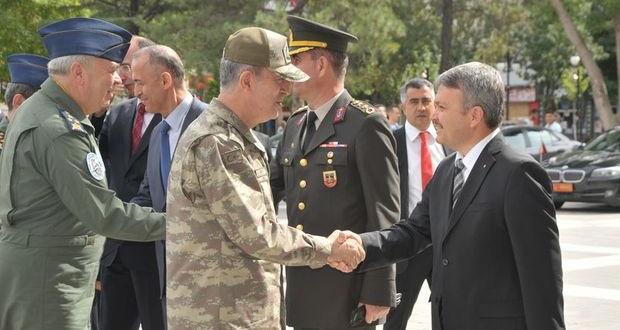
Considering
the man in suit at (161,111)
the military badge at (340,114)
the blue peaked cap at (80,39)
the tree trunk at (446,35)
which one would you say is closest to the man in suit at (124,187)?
the man in suit at (161,111)

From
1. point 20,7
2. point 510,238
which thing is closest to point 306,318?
point 510,238

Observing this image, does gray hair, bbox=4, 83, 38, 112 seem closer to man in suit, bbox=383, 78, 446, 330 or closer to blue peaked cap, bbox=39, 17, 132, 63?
blue peaked cap, bbox=39, 17, 132, 63

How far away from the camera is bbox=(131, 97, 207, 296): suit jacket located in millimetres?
4941

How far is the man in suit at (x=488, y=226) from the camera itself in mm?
3490

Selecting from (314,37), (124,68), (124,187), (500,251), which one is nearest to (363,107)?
(314,37)

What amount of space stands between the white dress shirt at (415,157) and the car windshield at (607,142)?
1161cm

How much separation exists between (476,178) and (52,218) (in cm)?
181

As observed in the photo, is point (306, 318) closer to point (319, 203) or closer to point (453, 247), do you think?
point (319, 203)

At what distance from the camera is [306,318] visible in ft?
14.7

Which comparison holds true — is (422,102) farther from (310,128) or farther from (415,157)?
(310,128)

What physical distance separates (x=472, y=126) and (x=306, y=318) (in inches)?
52.7

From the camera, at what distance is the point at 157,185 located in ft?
16.4

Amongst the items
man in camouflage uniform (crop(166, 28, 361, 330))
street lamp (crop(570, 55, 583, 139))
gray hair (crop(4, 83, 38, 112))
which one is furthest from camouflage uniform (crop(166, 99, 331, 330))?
street lamp (crop(570, 55, 583, 139))

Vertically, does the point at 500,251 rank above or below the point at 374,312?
above
